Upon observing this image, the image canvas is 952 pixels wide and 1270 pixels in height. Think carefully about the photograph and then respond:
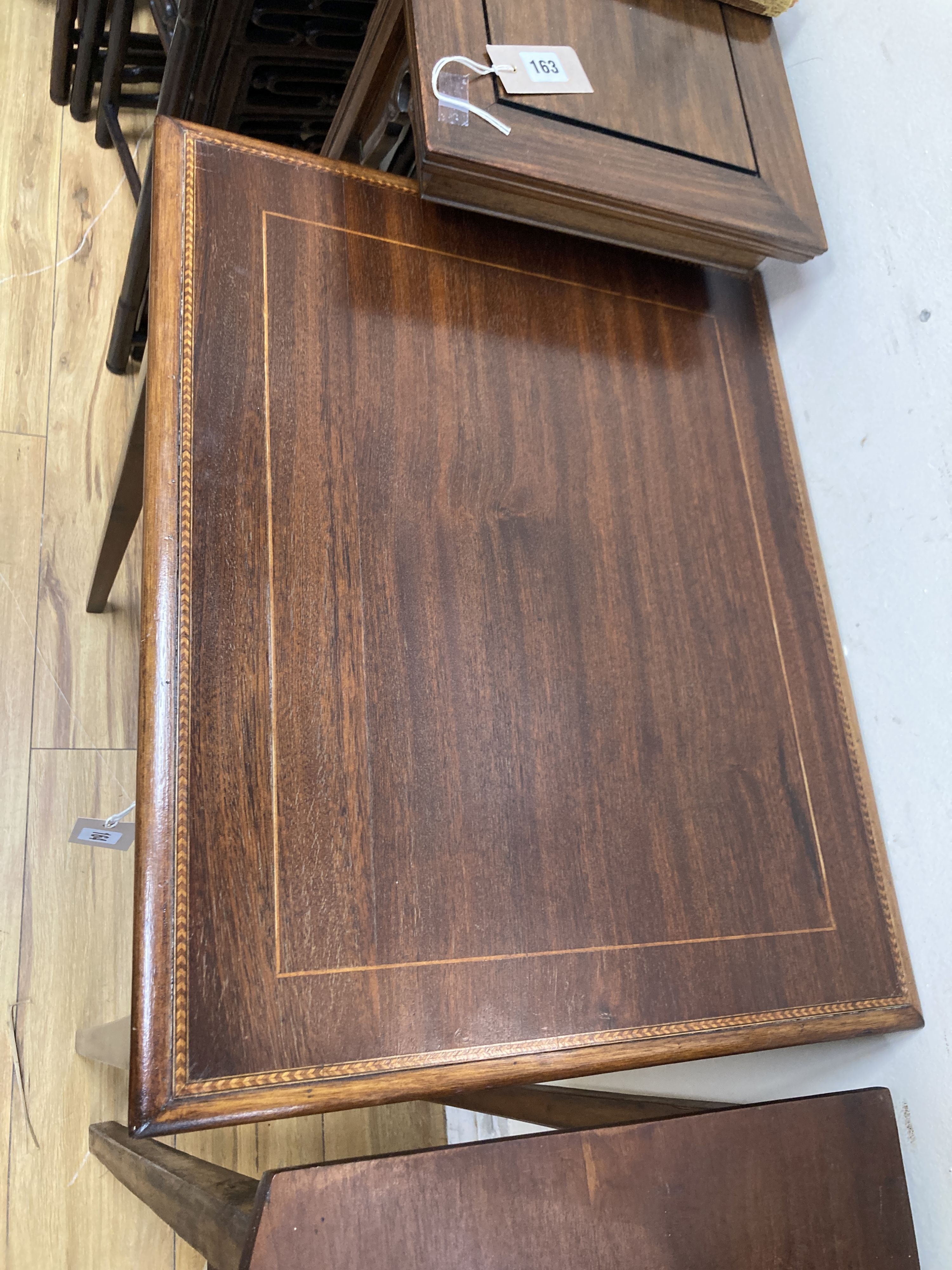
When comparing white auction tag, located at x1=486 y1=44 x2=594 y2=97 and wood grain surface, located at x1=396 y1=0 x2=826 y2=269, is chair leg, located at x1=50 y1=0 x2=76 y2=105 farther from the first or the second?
white auction tag, located at x1=486 y1=44 x2=594 y2=97

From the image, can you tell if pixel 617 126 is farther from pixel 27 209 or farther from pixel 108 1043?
pixel 27 209

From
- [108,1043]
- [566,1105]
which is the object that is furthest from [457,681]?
[566,1105]

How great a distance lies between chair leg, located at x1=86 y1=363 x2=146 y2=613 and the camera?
1141 millimetres

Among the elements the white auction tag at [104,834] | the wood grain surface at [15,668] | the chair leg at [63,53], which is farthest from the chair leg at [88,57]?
the white auction tag at [104,834]

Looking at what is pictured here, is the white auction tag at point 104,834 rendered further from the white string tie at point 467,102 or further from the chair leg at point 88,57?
the chair leg at point 88,57

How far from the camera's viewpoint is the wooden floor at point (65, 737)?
3.72 ft

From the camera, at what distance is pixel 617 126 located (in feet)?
2.88

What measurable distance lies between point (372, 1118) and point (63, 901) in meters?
0.51

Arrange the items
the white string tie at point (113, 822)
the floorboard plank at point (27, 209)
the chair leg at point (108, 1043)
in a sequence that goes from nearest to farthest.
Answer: the chair leg at point (108, 1043)
the white string tie at point (113, 822)
the floorboard plank at point (27, 209)

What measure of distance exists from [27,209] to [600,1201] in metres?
1.70

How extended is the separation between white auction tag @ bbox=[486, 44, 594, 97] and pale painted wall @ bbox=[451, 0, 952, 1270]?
0.30m

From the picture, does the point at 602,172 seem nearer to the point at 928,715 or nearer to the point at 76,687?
the point at 928,715

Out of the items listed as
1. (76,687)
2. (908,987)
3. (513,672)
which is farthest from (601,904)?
(76,687)

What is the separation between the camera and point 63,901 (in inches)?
48.2
